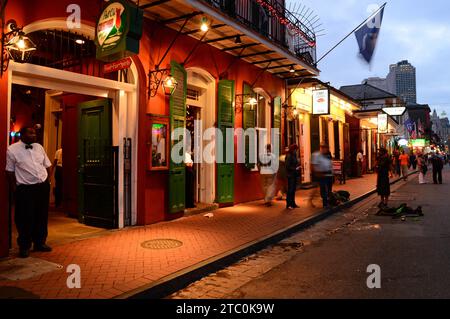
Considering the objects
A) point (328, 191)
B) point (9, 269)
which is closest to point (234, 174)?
point (328, 191)

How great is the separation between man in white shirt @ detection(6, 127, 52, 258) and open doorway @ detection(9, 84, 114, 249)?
0.65 metres

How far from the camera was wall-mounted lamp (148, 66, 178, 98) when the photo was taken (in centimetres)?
817

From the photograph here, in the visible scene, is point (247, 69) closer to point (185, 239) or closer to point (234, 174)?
point (234, 174)

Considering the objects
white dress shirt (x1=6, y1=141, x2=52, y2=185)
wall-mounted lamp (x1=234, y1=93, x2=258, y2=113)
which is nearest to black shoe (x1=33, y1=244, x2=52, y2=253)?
white dress shirt (x1=6, y1=141, x2=52, y2=185)

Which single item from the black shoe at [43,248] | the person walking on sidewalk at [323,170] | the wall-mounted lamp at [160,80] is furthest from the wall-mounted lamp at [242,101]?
the black shoe at [43,248]

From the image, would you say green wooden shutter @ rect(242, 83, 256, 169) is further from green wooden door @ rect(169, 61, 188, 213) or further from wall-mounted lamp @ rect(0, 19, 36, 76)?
wall-mounted lamp @ rect(0, 19, 36, 76)

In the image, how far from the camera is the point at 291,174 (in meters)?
10.9

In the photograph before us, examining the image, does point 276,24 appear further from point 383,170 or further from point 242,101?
point 383,170

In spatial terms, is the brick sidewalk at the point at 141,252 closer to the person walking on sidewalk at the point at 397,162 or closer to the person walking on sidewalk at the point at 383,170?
the person walking on sidewalk at the point at 383,170

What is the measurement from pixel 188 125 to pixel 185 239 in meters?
4.64

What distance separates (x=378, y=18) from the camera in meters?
12.8

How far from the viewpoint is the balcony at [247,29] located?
8.07 m

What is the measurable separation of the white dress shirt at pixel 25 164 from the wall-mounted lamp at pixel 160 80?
3.05 meters

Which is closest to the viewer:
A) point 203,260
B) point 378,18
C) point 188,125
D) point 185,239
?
point 203,260
